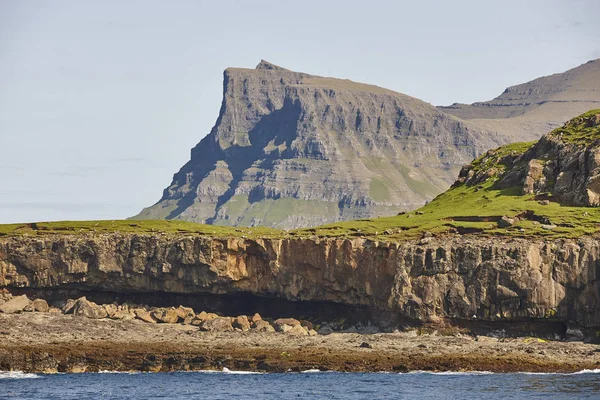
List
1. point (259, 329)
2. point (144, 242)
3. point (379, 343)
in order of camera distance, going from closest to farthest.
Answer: point (379, 343) < point (259, 329) < point (144, 242)

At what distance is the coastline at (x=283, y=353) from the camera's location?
4149 inches

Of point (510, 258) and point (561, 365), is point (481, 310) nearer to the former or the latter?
point (510, 258)

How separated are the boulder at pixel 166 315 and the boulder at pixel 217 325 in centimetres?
685

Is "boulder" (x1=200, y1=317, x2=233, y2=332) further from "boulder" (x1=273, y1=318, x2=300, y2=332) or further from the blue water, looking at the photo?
the blue water

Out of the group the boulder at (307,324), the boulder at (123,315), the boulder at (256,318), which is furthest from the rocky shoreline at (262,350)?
the boulder at (123,315)

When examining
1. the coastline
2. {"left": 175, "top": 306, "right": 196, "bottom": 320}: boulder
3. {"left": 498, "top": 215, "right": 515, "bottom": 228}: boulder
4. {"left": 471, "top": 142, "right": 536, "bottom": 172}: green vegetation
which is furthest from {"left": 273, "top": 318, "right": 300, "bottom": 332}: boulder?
{"left": 471, "top": 142, "right": 536, "bottom": 172}: green vegetation

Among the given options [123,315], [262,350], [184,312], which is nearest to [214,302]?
[184,312]

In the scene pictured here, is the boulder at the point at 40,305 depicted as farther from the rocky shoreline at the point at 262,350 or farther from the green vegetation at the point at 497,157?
the green vegetation at the point at 497,157

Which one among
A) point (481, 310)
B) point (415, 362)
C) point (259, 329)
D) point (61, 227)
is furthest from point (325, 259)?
point (61, 227)

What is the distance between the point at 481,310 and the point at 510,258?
6.81 metres

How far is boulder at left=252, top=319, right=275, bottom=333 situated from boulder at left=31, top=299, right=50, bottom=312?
94.4ft

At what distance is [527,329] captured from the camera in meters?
121

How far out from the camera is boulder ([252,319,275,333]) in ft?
420

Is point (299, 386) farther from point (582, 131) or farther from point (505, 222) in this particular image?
point (582, 131)
